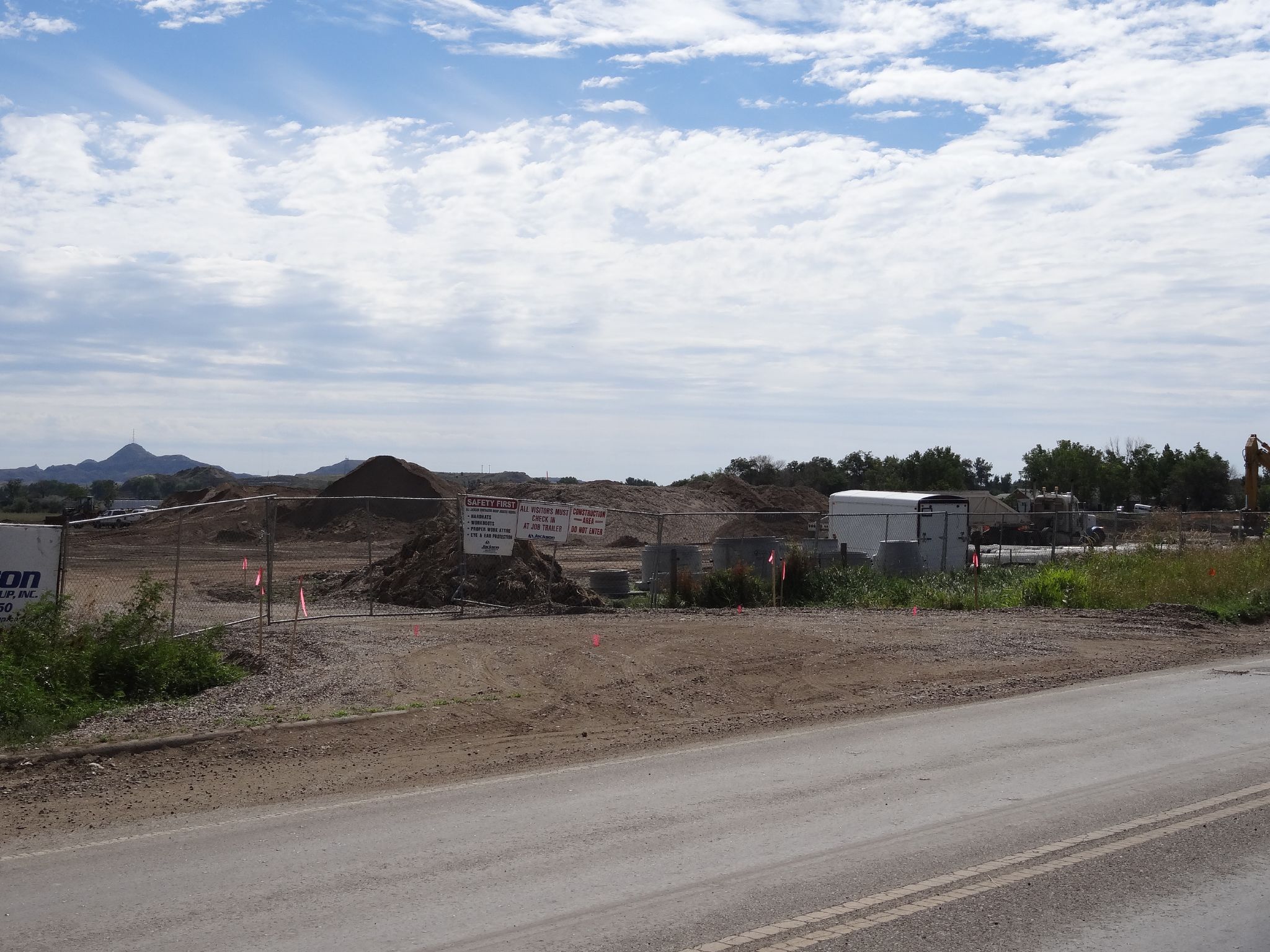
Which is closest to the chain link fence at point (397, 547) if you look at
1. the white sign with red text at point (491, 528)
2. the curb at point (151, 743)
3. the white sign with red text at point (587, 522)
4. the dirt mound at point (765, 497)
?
the white sign with red text at point (587, 522)

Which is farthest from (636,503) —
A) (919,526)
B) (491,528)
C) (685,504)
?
(491,528)

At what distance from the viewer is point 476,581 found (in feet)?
78.7

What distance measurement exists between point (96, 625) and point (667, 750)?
282 inches

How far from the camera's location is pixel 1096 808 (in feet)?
27.1

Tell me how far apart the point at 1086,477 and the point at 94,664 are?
91.3 metres

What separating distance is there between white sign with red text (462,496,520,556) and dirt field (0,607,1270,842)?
151 cm

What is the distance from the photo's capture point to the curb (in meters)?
9.98

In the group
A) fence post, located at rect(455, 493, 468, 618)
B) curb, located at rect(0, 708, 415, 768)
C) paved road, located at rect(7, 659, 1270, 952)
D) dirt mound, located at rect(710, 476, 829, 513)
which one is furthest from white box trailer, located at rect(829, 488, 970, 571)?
dirt mound, located at rect(710, 476, 829, 513)

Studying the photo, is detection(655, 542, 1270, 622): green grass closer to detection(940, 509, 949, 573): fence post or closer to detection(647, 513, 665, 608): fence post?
detection(647, 513, 665, 608): fence post

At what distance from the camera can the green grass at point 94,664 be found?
11.4 m

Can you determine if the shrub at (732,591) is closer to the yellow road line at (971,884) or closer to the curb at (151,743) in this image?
the curb at (151,743)

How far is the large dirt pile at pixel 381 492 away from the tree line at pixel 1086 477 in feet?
89.0

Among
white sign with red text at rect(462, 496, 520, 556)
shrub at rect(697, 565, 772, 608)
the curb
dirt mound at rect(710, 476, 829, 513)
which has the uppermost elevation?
dirt mound at rect(710, 476, 829, 513)

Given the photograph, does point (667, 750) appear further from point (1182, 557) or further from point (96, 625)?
point (1182, 557)
